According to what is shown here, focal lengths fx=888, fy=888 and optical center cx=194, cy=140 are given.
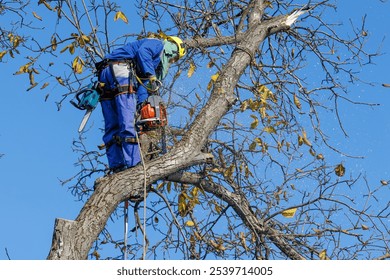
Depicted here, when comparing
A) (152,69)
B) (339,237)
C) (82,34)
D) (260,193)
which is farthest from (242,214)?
(82,34)

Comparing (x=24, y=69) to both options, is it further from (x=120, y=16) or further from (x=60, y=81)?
(x=120, y=16)

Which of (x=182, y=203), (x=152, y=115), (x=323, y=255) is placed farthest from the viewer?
(x=182, y=203)

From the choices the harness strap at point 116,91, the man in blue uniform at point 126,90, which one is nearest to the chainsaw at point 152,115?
the man in blue uniform at point 126,90

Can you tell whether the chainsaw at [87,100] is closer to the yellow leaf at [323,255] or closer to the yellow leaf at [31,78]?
the yellow leaf at [31,78]

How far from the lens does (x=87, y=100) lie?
27.3ft

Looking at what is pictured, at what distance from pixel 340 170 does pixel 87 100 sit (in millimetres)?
2455

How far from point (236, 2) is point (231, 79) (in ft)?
6.97

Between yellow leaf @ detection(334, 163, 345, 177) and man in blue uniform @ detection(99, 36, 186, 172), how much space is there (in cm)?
185

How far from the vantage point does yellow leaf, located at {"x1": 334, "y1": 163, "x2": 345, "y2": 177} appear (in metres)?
8.27

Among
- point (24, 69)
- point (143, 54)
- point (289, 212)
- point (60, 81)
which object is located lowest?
point (289, 212)

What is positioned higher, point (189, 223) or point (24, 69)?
point (24, 69)

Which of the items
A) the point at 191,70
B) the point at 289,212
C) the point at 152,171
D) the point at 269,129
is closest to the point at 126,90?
the point at 191,70
